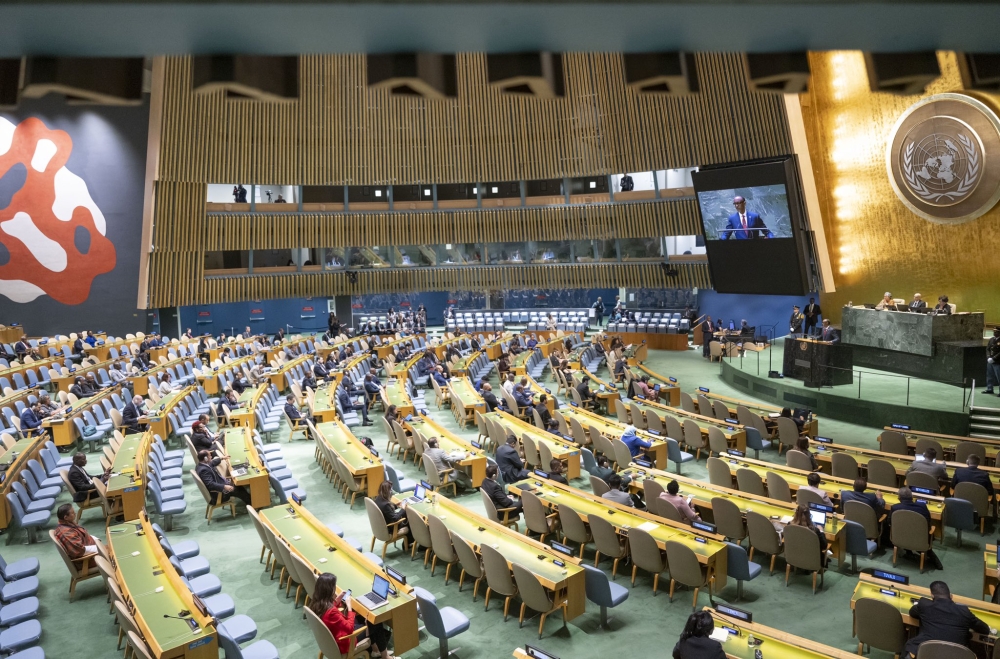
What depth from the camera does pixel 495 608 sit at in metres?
7.15

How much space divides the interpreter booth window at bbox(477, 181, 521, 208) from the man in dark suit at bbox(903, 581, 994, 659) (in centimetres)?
2443

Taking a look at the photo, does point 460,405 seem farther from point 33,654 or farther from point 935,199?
point 935,199

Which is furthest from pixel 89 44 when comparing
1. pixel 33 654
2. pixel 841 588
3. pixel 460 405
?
pixel 460 405

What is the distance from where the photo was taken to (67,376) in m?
16.8

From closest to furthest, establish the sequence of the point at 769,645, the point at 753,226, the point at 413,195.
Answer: the point at 769,645 → the point at 753,226 → the point at 413,195

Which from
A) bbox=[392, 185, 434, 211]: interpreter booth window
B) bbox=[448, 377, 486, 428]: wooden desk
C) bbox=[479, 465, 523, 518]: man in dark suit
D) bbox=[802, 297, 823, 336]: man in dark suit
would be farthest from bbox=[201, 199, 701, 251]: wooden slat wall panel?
bbox=[479, 465, 523, 518]: man in dark suit

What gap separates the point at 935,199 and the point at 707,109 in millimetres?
8669

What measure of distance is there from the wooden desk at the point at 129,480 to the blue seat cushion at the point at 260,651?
397 centimetres

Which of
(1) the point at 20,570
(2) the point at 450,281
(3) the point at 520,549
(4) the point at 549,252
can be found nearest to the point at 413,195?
(2) the point at 450,281

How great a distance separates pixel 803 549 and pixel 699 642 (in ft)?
10.0

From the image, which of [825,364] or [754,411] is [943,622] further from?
[825,364]

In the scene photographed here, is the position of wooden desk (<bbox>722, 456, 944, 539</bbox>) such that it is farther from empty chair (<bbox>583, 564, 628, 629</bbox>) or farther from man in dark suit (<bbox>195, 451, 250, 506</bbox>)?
man in dark suit (<bbox>195, 451, 250, 506</bbox>)

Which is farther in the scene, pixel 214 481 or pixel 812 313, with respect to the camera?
pixel 812 313

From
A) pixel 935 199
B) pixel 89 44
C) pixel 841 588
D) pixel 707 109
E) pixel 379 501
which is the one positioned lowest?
pixel 841 588
